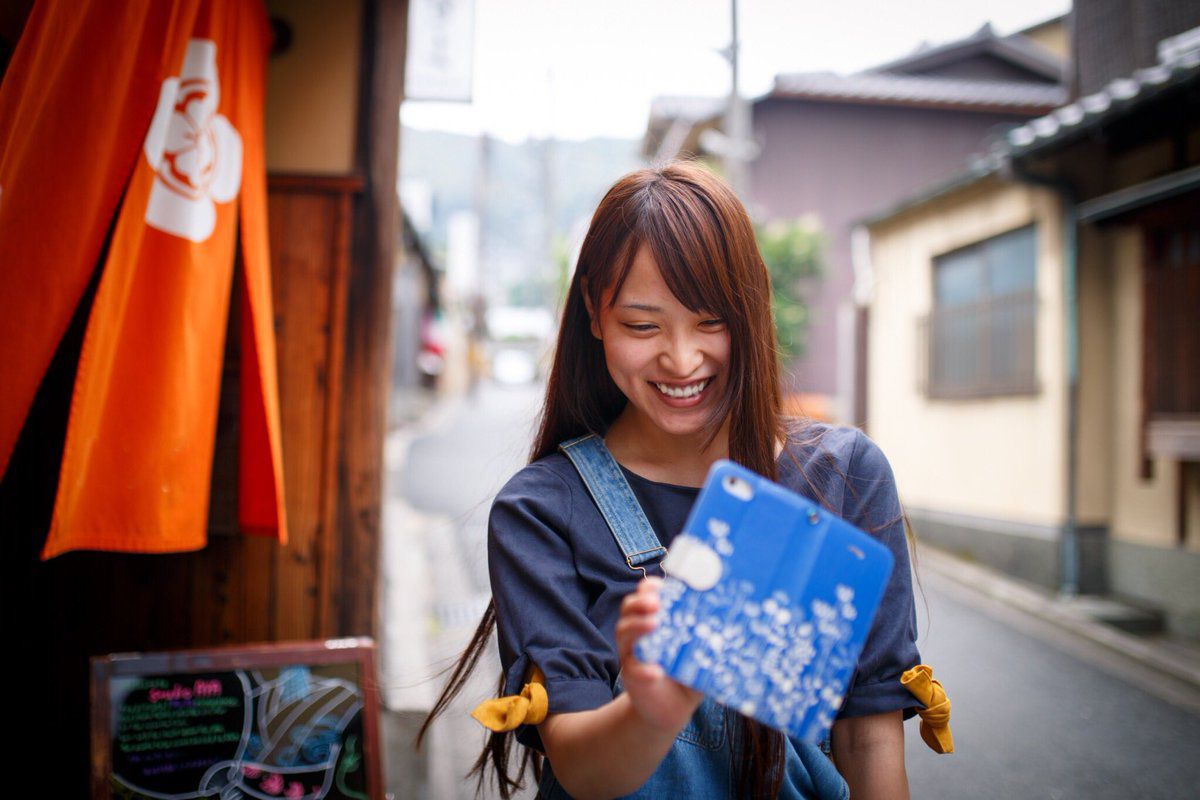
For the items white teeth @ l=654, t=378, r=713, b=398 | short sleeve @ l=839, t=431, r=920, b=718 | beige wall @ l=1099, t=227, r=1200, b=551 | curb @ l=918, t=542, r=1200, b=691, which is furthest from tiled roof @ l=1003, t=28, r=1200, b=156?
white teeth @ l=654, t=378, r=713, b=398

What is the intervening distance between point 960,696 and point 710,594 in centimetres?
524

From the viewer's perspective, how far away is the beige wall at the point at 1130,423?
24.6 ft

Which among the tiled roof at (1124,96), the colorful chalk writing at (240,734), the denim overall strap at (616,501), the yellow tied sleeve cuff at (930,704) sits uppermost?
the tiled roof at (1124,96)

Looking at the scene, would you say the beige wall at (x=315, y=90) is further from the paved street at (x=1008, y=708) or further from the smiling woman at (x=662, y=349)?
the smiling woman at (x=662, y=349)

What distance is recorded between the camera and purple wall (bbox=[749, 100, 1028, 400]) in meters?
20.1

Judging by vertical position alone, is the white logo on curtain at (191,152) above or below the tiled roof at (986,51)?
below

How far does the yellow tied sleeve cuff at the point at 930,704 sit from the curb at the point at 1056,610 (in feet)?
17.9

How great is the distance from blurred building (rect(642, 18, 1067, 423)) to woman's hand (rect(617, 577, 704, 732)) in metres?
18.9

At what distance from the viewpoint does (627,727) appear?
4.69ft

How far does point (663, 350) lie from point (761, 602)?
0.63m

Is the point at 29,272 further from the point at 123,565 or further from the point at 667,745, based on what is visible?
the point at 667,745

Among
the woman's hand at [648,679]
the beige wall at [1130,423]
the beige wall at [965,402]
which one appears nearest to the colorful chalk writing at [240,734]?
the woman's hand at [648,679]

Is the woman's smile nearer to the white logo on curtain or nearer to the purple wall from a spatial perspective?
the white logo on curtain

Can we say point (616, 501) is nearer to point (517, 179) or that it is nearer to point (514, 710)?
point (514, 710)
